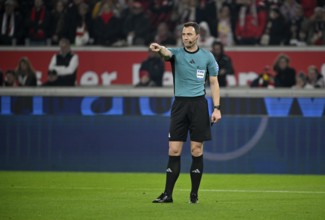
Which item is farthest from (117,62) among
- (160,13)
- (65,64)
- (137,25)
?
(65,64)

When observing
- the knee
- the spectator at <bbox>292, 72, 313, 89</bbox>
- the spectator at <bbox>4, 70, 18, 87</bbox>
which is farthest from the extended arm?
the spectator at <bbox>4, 70, 18, 87</bbox>

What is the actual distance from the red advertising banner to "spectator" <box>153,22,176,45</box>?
514 millimetres

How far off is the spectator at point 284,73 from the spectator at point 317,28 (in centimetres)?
230

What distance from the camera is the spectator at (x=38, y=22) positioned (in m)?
21.2

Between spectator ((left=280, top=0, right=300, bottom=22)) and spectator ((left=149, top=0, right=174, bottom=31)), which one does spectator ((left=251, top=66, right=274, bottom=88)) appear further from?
spectator ((left=149, top=0, right=174, bottom=31))

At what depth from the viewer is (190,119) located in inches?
396

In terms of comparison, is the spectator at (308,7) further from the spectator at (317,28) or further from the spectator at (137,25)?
the spectator at (137,25)

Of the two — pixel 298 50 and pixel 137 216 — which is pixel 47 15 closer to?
pixel 298 50

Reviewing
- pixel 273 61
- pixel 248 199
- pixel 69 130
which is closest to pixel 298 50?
pixel 273 61

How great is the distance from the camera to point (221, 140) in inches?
613

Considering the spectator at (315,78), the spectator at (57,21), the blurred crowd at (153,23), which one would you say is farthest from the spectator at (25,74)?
the spectator at (315,78)

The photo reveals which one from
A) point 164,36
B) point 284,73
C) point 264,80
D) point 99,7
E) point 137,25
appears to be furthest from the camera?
point 99,7

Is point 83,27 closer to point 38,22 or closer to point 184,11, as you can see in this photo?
point 38,22

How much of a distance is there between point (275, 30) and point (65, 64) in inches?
200
